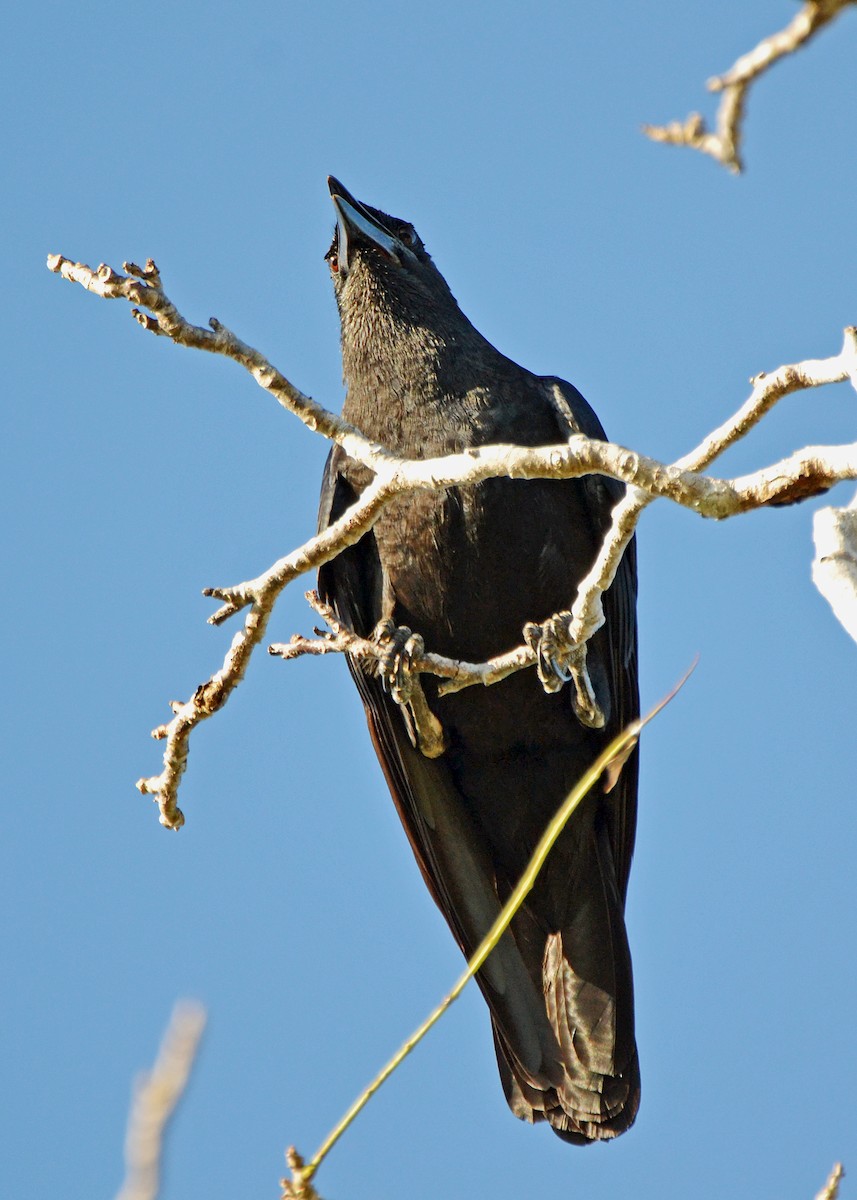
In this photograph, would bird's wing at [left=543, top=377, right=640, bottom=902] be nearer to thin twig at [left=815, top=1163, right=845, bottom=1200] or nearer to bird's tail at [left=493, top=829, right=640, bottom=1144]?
bird's tail at [left=493, top=829, right=640, bottom=1144]

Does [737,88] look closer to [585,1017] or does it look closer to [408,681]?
[408,681]

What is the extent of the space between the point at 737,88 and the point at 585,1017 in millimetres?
4496

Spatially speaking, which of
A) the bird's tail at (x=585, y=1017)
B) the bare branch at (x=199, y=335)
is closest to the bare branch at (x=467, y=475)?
the bare branch at (x=199, y=335)

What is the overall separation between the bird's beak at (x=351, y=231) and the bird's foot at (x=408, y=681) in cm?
193

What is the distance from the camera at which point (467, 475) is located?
411 centimetres

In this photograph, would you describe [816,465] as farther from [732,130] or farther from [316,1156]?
[316,1156]

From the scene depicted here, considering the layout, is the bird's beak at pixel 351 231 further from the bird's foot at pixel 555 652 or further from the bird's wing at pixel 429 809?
the bird's foot at pixel 555 652

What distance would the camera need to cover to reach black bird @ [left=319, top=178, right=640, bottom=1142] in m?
5.94

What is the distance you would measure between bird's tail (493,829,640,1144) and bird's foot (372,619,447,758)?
84 cm

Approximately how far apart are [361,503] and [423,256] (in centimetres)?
316

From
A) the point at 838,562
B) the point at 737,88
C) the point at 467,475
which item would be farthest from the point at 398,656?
the point at 737,88

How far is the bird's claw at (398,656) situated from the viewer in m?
5.59

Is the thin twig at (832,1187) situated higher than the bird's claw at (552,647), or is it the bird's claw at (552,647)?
the bird's claw at (552,647)

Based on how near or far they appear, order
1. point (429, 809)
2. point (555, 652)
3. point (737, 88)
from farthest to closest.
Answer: point (429, 809), point (555, 652), point (737, 88)
